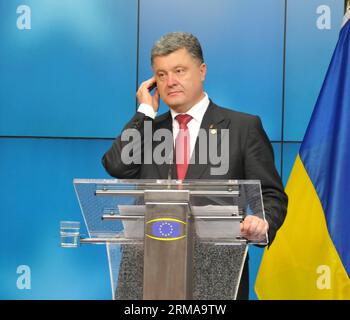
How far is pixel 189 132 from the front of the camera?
3143 millimetres

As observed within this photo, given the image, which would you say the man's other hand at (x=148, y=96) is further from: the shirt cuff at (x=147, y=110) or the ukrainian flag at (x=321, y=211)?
the ukrainian flag at (x=321, y=211)

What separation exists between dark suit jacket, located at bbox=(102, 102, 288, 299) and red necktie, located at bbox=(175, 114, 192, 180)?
3 cm

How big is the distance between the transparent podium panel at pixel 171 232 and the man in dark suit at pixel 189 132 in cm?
71

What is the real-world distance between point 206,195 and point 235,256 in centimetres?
20

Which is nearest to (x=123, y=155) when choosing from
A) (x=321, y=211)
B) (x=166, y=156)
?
(x=166, y=156)

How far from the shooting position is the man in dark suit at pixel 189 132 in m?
2.98

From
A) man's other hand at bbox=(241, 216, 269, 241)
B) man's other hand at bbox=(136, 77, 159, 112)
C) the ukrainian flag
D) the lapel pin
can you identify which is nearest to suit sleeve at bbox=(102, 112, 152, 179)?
man's other hand at bbox=(136, 77, 159, 112)

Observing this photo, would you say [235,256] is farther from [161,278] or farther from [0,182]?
[0,182]

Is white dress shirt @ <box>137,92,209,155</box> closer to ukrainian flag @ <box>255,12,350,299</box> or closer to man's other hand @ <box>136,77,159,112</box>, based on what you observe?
man's other hand @ <box>136,77,159,112</box>

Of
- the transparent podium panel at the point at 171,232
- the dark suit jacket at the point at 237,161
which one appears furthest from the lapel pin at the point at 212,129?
the transparent podium panel at the point at 171,232

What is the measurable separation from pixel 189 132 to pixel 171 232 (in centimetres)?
108

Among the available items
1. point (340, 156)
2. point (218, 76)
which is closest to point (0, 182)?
point (218, 76)

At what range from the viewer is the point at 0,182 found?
13.9 feet
